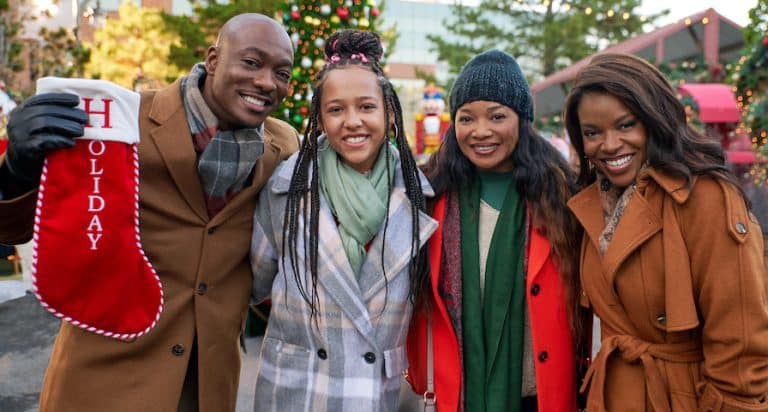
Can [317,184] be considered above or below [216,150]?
below

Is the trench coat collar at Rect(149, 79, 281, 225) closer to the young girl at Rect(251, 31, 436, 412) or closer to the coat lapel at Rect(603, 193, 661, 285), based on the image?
the young girl at Rect(251, 31, 436, 412)

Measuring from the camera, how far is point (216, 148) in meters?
2.24

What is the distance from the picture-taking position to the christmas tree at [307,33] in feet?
20.2

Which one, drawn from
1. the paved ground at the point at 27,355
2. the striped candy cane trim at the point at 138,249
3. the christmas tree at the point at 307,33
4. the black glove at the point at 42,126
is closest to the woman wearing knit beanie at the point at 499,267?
the striped candy cane trim at the point at 138,249

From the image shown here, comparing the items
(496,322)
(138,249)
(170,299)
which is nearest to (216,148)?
(138,249)

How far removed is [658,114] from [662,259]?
1.74ft

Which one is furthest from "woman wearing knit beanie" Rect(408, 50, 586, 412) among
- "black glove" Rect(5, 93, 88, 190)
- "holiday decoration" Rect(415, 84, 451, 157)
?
"holiday decoration" Rect(415, 84, 451, 157)

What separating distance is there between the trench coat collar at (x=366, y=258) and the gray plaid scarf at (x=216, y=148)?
17 cm

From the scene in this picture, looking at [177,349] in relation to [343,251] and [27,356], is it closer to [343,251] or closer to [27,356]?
[343,251]

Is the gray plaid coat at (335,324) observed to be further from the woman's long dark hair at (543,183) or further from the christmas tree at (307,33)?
the christmas tree at (307,33)

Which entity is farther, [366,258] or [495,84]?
[495,84]

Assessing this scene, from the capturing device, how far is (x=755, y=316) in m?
1.89

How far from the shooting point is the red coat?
2.32 m

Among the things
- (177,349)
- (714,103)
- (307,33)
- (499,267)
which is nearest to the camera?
(177,349)
